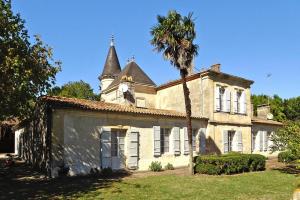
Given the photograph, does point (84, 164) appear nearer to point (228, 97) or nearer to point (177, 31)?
point (177, 31)

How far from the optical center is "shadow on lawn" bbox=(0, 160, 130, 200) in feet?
35.0

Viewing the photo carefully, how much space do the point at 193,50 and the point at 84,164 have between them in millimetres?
7444

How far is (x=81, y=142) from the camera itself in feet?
50.1

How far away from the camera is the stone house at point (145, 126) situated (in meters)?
15.0

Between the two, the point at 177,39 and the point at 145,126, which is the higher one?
the point at 177,39

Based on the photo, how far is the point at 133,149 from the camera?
17.0m

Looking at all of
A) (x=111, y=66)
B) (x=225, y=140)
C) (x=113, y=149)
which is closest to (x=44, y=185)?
(x=113, y=149)

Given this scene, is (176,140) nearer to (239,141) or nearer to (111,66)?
(239,141)

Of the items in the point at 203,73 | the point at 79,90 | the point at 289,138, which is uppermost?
the point at 79,90

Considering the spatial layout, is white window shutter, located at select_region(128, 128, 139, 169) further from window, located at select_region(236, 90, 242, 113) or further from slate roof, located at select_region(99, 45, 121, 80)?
slate roof, located at select_region(99, 45, 121, 80)

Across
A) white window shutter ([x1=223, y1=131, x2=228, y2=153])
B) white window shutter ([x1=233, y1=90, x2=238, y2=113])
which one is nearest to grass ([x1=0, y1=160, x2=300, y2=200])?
white window shutter ([x1=223, y1=131, x2=228, y2=153])

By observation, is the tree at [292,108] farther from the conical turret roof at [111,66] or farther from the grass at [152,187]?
the grass at [152,187]

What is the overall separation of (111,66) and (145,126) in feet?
62.3

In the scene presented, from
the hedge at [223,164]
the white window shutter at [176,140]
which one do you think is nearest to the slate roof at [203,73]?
the white window shutter at [176,140]
